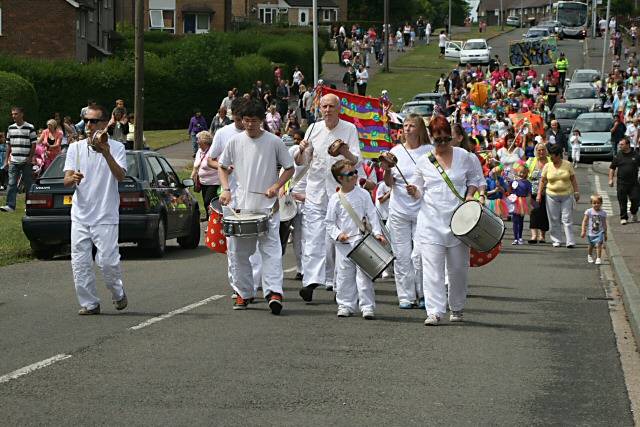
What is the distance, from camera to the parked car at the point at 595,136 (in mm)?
48750

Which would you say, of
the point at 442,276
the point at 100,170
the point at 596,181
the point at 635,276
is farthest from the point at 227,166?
the point at 596,181

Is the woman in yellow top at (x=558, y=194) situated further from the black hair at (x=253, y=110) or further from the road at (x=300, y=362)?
the black hair at (x=253, y=110)

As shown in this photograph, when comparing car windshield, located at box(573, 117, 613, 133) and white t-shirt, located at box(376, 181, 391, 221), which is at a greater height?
car windshield, located at box(573, 117, 613, 133)

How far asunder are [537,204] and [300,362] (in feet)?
48.5

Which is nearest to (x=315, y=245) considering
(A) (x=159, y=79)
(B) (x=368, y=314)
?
(B) (x=368, y=314)

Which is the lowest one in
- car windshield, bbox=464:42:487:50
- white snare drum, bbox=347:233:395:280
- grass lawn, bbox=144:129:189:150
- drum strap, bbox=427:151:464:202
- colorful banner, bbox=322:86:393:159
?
white snare drum, bbox=347:233:395:280

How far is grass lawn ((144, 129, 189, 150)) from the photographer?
155 ft

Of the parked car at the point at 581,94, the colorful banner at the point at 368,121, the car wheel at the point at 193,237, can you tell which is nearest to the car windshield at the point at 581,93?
the parked car at the point at 581,94

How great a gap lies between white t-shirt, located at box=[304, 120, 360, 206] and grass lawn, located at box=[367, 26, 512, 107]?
4530 cm

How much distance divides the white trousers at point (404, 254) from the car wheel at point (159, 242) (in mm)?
6455

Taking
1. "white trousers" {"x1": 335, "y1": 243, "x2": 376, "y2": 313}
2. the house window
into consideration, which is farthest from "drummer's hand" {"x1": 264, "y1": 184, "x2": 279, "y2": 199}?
the house window

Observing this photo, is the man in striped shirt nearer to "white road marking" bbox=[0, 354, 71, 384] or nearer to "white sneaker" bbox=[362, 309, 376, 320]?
"white sneaker" bbox=[362, 309, 376, 320]

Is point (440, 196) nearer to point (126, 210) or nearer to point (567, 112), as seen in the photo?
point (126, 210)

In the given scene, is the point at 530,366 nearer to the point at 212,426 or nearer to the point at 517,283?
the point at 212,426
